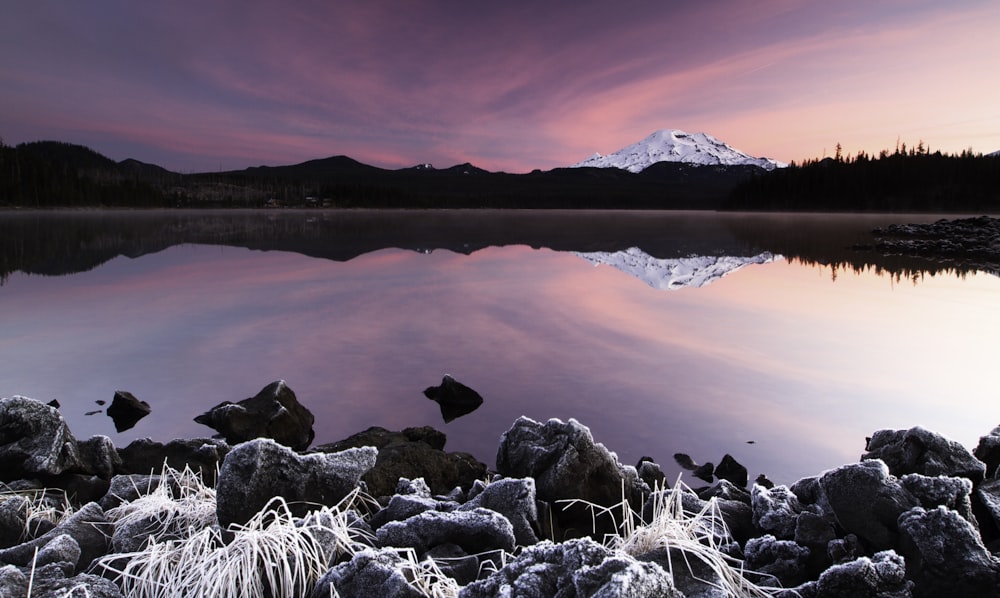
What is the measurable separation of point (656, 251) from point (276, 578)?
2647 cm

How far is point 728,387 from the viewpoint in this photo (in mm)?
7012

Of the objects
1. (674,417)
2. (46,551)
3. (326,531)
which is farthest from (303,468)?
(674,417)

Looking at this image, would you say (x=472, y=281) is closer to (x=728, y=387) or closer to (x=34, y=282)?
(x=728, y=387)

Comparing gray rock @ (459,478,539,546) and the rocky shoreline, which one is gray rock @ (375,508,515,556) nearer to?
the rocky shoreline

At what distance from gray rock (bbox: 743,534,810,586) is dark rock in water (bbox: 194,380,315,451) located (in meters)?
4.17

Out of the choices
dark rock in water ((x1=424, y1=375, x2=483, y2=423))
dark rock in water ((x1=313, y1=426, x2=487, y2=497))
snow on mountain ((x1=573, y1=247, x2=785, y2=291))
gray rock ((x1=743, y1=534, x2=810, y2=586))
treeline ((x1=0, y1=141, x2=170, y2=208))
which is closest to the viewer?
gray rock ((x1=743, y1=534, x2=810, y2=586))

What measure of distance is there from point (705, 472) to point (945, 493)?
2.25 m

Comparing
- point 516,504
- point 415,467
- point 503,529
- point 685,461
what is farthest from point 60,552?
Answer: point 685,461

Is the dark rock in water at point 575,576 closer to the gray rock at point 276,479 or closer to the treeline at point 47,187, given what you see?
the gray rock at point 276,479

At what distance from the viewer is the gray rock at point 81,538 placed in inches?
99.3

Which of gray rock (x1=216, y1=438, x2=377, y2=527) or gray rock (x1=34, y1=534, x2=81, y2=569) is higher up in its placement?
gray rock (x1=216, y1=438, x2=377, y2=527)

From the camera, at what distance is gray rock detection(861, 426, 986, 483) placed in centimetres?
324

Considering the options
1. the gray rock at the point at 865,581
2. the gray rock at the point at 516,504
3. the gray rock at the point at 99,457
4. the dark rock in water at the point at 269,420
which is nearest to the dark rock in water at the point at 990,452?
the gray rock at the point at 865,581

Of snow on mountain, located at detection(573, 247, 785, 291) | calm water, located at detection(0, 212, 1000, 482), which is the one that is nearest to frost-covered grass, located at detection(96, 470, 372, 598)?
calm water, located at detection(0, 212, 1000, 482)
